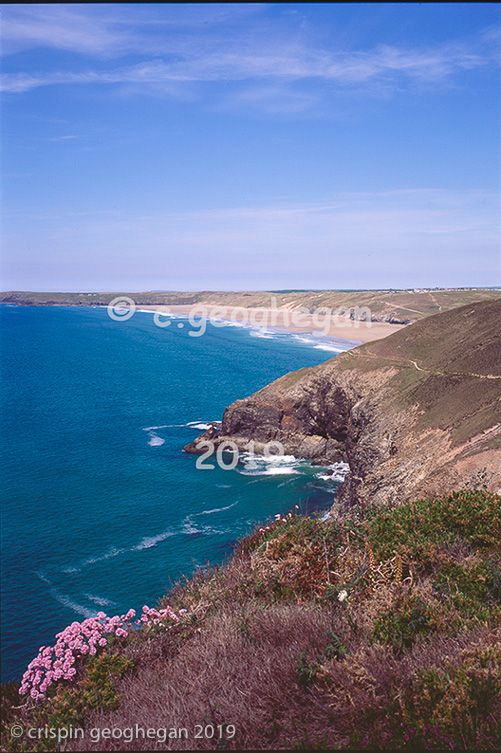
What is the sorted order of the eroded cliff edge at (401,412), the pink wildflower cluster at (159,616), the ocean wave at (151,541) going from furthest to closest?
1. the ocean wave at (151,541)
2. the eroded cliff edge at (401,412)
3. the pink wildflower cluster at (159,616)

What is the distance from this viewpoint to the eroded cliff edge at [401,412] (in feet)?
95.7

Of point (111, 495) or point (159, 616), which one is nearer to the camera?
point (159, 616)

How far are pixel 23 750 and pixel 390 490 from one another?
26.3m

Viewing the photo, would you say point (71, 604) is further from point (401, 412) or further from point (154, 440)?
point (154, 440)

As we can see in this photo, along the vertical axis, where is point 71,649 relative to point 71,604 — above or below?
above

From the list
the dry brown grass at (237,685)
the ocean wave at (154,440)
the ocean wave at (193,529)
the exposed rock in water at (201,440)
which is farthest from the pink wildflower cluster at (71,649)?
the ocean wave at (154,440)

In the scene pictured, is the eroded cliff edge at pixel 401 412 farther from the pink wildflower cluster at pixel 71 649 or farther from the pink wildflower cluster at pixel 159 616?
the pink wildflower cluster at pixel 71 649

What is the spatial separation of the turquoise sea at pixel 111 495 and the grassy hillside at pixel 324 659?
10.2 m

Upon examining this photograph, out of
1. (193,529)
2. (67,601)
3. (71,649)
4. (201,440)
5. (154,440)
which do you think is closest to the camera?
(71,649)

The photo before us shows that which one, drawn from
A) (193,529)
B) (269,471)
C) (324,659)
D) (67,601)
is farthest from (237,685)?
(269,471)

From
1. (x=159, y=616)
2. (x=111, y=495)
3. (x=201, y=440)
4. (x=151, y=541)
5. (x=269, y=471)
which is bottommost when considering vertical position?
(x=151, y=541)

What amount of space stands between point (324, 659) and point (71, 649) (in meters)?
4.64

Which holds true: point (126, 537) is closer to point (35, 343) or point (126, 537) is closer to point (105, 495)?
point (105, 495)

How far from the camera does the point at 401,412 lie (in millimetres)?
42438
